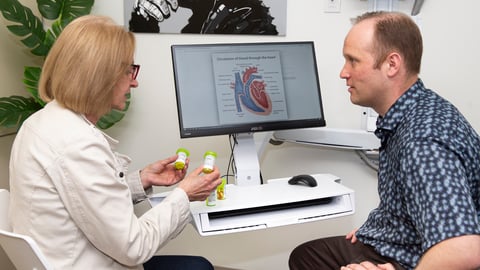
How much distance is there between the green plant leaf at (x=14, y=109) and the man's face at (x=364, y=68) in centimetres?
152

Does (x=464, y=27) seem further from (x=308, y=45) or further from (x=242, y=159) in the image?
(x=242, y=159)

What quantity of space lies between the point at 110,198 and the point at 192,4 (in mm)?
1417

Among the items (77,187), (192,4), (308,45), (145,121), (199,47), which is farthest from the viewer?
(145,121)

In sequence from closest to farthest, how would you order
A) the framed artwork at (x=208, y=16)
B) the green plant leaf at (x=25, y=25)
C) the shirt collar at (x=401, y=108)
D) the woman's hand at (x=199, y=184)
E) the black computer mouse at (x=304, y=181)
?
the shirt collar at (x=401, y=108)
the woman's hand at (x=199, y=184)
the black computer mouse at (x=304, y=181)
the green plant leaf at (x=25, y=25)
the framed artwork at (x=208, y=16)

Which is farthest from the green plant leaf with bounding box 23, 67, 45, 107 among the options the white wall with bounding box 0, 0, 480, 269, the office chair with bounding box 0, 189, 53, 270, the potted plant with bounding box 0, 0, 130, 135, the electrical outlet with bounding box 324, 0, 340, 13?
the electrical outlet with bounding box 324, 0, 340, 13

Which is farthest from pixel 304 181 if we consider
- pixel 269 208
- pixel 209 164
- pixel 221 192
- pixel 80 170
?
pixel 80 170

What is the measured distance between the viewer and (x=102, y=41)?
1290 millimetres

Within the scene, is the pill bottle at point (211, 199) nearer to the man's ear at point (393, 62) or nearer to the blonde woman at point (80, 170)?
the blonde woman at point (80, 170)

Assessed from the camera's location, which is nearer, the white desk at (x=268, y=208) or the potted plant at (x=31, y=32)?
the white desk at (x=268, y=208)

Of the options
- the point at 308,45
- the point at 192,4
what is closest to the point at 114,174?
the point at 308,45

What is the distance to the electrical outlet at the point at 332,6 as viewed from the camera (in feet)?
7.54

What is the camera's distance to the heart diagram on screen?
6.40ft

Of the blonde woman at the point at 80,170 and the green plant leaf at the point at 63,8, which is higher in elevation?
the green plant leaf at the point at 63,8

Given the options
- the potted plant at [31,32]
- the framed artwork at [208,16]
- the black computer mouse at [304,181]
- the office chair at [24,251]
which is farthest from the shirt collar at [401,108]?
the potted plant at [31,32]
